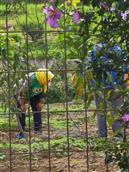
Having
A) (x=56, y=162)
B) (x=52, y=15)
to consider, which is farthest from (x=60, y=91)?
(x=52, y=15)

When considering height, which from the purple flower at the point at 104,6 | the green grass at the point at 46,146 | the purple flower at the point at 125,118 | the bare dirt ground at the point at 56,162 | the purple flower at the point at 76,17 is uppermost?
the purple flower at the point at 104,6

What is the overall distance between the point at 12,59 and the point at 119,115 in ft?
7.05

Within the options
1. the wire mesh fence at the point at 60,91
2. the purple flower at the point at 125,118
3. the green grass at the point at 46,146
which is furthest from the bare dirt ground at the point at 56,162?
the purple flower at the point at 125,118

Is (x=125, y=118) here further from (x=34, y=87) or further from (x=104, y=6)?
(x=34, y=87)

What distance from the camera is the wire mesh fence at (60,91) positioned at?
11.2 feet

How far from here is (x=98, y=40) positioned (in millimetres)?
3527

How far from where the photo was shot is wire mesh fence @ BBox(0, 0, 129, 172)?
11.2ft

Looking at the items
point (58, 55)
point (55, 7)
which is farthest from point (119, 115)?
point (58, 55)

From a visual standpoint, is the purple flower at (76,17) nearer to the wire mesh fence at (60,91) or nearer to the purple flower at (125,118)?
the wire mesh fence at (60,91)

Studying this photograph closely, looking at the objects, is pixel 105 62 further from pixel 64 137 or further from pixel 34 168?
pixel 64 137

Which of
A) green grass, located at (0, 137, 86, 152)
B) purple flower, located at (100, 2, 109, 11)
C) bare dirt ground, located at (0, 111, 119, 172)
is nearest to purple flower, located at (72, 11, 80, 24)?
purple flower, located at (100, 2, 109, 11)

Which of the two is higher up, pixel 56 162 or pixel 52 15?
pixel 52 15

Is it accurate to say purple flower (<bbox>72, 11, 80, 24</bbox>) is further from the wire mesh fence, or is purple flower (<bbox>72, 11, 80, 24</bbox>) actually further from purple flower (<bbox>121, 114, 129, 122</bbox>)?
purple flower (<bbox>121, 114, 129, 122</bbox>)

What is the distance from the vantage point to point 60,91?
10125 millimetres
